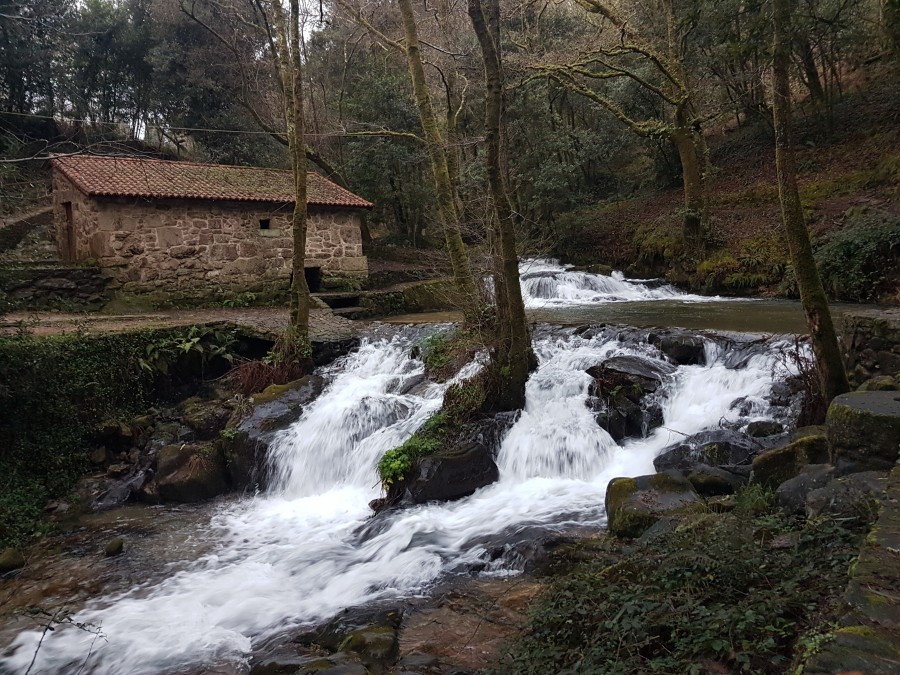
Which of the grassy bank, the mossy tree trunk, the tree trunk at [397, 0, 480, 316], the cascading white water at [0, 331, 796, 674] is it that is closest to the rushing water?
the cascading white water at [0, 331, 796, 674]

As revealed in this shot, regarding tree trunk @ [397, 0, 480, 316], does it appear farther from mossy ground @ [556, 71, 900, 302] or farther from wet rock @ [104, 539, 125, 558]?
mossy ground @ [556, 71, 900, 302]

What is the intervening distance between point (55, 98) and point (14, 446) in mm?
20624

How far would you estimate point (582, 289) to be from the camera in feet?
58.6

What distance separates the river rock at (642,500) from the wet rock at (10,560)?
254 inches

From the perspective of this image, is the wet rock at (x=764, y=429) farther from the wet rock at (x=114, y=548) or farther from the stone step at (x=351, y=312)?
the stone step at (x=351, y=312)

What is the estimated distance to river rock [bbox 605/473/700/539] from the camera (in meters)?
5.50

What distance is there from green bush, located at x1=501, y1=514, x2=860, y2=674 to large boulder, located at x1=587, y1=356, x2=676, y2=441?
4222 mm

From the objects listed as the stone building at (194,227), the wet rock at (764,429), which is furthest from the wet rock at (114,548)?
the stone building at (194,227)

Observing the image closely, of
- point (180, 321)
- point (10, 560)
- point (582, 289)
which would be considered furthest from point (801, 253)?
point (582, 289)

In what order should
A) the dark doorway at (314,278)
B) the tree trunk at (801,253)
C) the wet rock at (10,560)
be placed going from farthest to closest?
the dark doorway at (314,278)
the wet rock at (10,560)
the tree trunk at (801,253)

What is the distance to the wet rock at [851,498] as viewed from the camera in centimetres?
357

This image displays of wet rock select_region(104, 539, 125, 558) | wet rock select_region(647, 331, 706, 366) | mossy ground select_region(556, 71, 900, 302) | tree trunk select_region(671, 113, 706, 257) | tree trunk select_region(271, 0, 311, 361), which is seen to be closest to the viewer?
wet rock select_region(104, 539, 125, 558)

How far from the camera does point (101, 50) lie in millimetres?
23719

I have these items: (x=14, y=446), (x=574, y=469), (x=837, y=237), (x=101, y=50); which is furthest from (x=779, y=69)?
(x=101, y=50)
